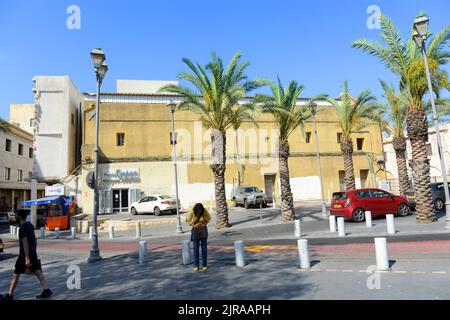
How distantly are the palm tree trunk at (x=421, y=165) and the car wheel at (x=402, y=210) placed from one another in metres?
2.86

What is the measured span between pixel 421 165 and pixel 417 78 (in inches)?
160

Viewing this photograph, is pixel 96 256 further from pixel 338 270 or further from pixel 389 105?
pixel 389 105

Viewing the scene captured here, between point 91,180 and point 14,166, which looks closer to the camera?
point 91,180

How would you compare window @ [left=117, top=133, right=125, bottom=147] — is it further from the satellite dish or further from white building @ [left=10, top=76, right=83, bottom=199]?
the satellite dish

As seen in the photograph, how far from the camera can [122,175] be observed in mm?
30359

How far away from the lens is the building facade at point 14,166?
131 ft

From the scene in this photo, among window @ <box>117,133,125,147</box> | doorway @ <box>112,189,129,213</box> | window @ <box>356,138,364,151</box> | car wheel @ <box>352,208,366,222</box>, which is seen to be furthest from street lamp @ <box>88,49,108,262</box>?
window @ <box>356,138,364,151</box>

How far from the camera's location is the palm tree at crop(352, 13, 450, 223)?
1469 centimetres

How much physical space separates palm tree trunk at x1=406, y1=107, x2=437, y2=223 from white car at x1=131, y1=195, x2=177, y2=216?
54.4ft

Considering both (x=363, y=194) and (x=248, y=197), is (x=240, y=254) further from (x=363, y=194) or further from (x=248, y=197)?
(x=248, y=197)

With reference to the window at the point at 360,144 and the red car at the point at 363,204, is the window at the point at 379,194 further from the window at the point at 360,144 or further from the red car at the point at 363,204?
the window at the point at 360,144

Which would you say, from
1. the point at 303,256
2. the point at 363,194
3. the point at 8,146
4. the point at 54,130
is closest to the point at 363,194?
the point at 363,194
